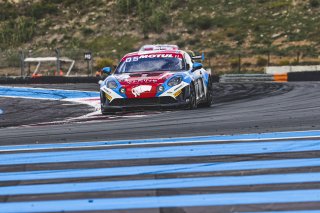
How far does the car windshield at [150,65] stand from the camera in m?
14.8

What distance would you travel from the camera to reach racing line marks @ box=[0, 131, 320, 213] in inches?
190

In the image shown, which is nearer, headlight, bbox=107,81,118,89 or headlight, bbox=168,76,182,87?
headlight, bbox=168,76,182,87

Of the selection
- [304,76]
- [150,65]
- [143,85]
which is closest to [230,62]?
[304,76]

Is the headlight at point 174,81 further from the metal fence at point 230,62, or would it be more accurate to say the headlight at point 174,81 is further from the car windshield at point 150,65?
the metal fence at point 230,62

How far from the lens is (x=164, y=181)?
5.51 metres

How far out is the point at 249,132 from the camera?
326 inches

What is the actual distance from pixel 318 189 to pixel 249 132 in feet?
10.6

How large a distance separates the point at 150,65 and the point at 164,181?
9.52 metres

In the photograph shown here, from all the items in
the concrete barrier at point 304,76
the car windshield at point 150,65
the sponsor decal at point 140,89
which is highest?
the car windshield at point 150,65

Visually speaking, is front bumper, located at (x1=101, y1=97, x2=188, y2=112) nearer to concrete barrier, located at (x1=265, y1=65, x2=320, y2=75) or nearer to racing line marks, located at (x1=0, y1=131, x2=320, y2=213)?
racing line marks, located at (x1=0, y1=131, x2=320, y2=213)

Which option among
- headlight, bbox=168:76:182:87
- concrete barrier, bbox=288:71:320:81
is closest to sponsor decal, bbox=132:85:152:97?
headlight, bbox=168:76:182:87

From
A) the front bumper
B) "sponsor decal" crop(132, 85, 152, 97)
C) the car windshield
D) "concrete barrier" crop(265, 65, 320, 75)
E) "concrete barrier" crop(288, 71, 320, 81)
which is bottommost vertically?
"concrete barrier" crop(265, 65, 320, 75)

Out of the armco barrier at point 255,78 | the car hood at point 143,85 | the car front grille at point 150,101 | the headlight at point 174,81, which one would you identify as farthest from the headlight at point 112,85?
the armco barrier at point 255,78

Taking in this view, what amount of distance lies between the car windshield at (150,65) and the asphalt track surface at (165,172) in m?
5.77
